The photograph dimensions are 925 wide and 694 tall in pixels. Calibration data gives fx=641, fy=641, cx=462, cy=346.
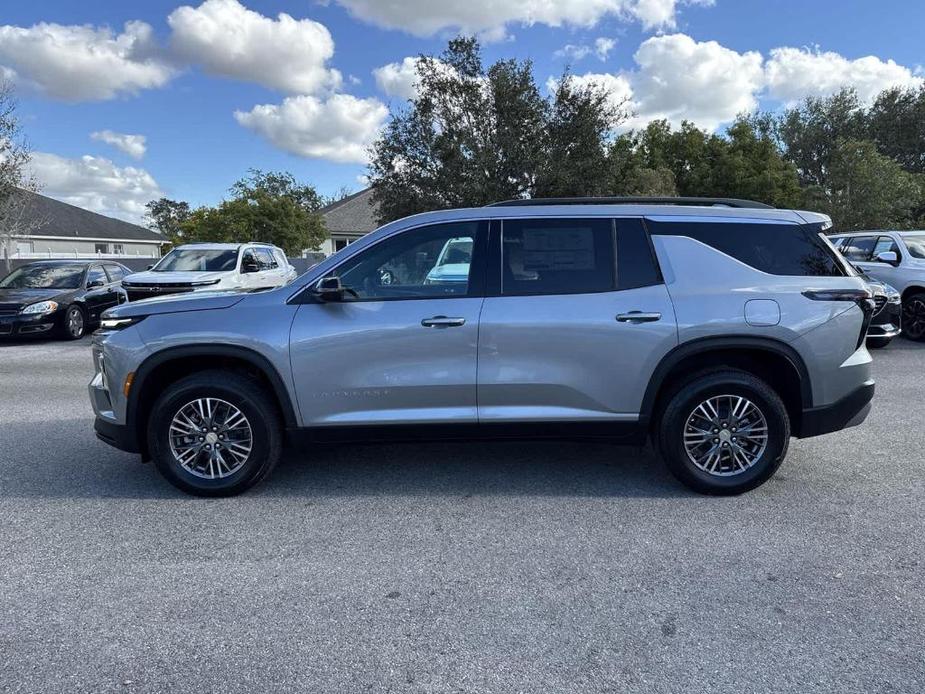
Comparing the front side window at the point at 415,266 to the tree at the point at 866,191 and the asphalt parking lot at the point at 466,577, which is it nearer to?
the asphalt parking lot at the point at 466,577

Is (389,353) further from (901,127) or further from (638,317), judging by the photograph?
(901,127)

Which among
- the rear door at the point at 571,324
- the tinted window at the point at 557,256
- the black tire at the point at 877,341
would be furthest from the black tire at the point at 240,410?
the black tire at the point at 877,341

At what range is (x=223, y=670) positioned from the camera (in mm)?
2578

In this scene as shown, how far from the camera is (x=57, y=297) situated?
490 inches

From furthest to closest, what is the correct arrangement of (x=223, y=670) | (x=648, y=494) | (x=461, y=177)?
(x=461, y=177) < (x=648, y=494) < (x=223, y=670)

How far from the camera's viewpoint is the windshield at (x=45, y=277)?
13.1 meters

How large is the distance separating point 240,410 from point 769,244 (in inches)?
147

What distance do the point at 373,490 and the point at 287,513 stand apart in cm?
63

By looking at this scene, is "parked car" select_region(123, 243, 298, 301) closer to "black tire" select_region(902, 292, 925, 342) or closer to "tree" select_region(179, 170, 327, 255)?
"black tire" select_region(902, 292, 925, 342)

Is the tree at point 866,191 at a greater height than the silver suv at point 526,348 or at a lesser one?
greater

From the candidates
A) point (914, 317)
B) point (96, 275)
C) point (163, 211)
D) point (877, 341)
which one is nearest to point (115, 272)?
point (96, 275)

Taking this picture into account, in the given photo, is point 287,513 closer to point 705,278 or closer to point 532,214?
point 532,214

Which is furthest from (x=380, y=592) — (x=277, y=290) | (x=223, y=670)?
(x=277, y=290)

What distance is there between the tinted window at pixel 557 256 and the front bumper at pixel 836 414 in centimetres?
160
